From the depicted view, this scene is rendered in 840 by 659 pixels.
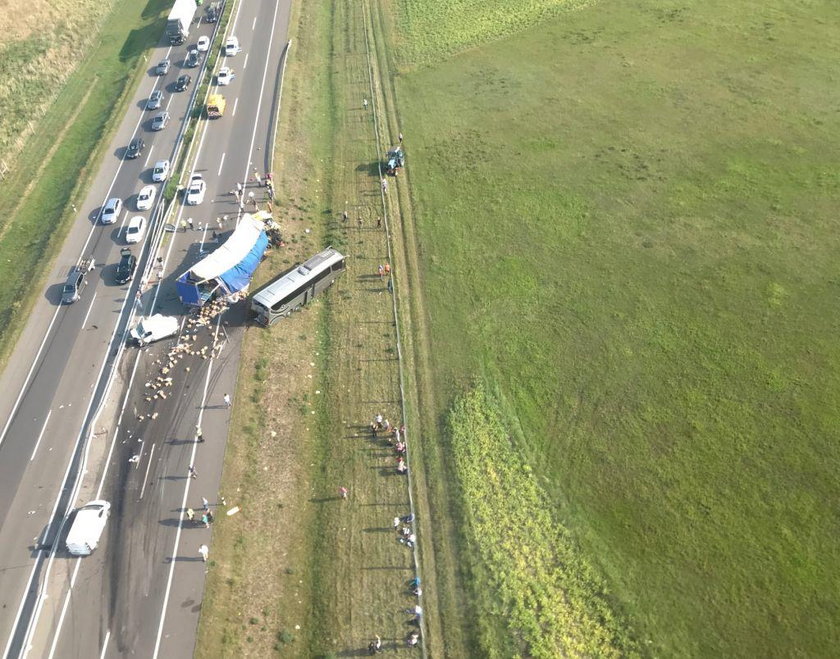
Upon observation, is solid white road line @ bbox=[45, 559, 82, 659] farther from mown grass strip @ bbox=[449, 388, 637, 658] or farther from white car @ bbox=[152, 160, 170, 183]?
white car @ bbox=[152, 160, 170, 183]

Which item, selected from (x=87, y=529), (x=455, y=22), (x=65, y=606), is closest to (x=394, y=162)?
(x=455, y=22)

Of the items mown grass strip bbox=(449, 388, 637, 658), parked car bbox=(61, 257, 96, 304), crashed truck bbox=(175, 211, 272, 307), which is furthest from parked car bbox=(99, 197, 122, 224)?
mown grass strip bbox=(449, 388, 637, 658)

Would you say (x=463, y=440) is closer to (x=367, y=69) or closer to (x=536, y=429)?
(x=536, y=429)

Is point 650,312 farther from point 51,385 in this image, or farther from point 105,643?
point 51,385

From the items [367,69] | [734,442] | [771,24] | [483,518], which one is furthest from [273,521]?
[771,24]

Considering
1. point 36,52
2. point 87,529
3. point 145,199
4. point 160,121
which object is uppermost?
point 36,52
